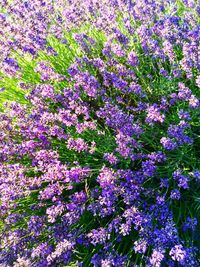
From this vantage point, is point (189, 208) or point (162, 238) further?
point (189, 208)

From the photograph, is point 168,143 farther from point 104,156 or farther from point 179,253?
point 179,253

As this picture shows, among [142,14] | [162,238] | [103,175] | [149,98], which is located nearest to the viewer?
[162,238]

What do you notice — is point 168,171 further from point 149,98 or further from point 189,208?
point 149,98

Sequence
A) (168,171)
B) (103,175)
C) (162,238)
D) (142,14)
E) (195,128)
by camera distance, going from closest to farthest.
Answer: (162,238)
(103,175)
(168,171)
(195,128)
(142,14)

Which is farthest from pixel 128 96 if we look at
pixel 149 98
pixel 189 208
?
pixel 189 208

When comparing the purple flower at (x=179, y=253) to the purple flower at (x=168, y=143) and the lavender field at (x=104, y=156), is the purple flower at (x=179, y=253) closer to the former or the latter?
the lavender field at (x=104, y=156)

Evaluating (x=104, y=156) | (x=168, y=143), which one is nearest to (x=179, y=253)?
(x=168, y=143)

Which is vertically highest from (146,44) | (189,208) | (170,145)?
(146,44)

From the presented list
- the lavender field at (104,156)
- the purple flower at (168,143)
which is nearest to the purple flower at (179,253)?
the lavender field at (104,156)
